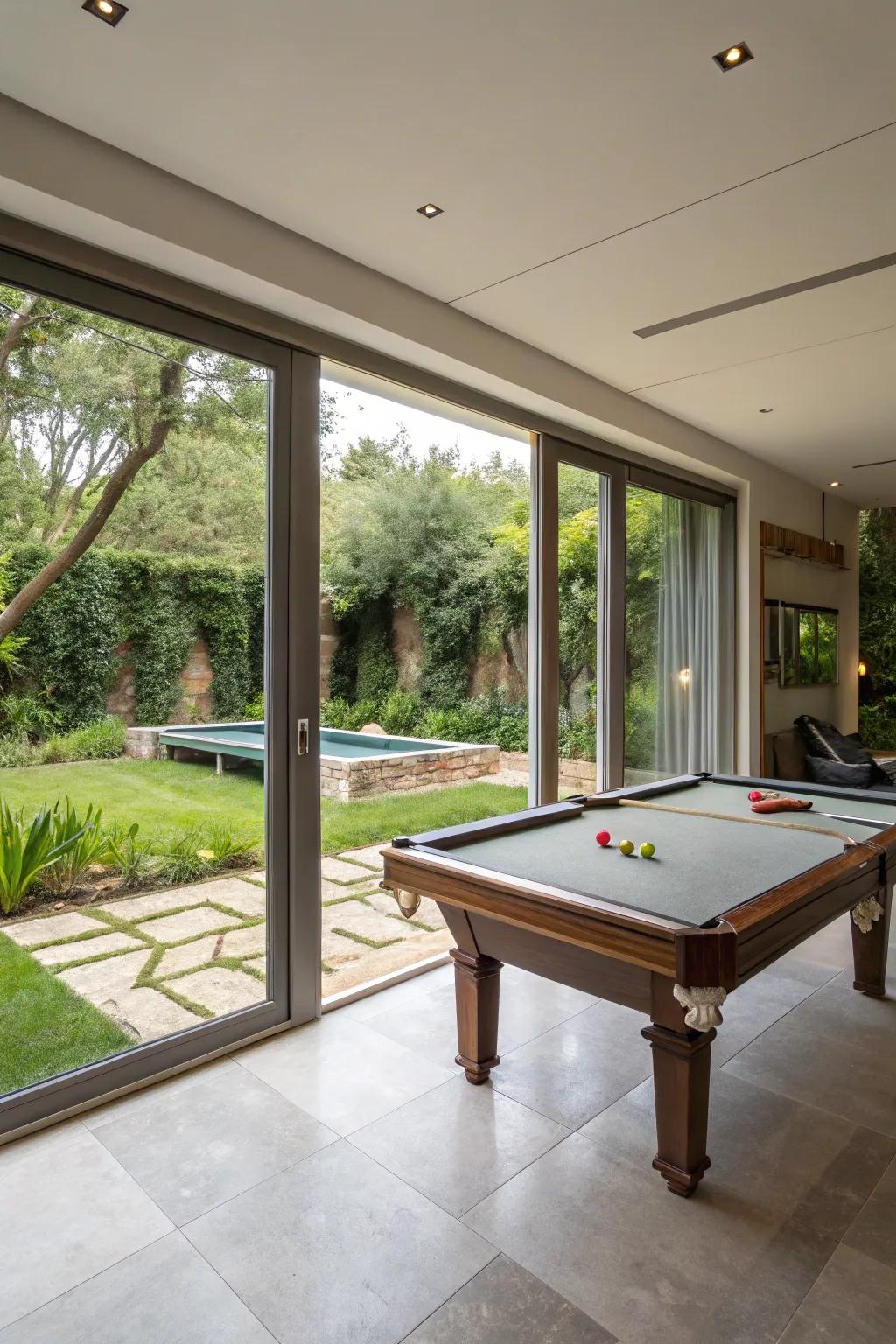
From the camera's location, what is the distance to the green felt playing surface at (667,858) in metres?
1.97

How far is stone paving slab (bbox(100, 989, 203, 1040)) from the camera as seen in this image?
2.43 meters

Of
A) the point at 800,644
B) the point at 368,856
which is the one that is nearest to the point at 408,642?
the point at 368,856

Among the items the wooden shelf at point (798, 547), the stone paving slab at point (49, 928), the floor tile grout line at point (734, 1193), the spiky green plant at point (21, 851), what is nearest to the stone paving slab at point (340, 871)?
the stone paving slab at point (49, 928)

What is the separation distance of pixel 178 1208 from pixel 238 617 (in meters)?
1.70

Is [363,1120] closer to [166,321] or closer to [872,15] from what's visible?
[166,321]

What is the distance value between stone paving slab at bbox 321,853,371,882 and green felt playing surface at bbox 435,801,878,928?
2.99 ft

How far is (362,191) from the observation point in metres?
2.33

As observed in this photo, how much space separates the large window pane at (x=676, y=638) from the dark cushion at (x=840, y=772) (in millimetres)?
751

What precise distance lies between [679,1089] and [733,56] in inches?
94.1

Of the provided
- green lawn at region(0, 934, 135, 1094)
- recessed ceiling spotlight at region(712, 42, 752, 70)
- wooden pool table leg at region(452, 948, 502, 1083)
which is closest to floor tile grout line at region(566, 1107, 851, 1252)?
wooden pool table leg at region(452, 948, 502, 1083)

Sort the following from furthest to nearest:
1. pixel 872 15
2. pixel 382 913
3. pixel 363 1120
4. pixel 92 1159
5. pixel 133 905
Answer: pixel 382 913, pixel 133 905, pixel 363 1120, pixel 92 1159, pixel 872 15

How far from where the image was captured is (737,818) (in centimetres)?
279

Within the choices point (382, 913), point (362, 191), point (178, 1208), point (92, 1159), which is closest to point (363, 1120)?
point (178, 1208)

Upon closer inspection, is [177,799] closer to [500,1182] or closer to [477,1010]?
[477,1010]
